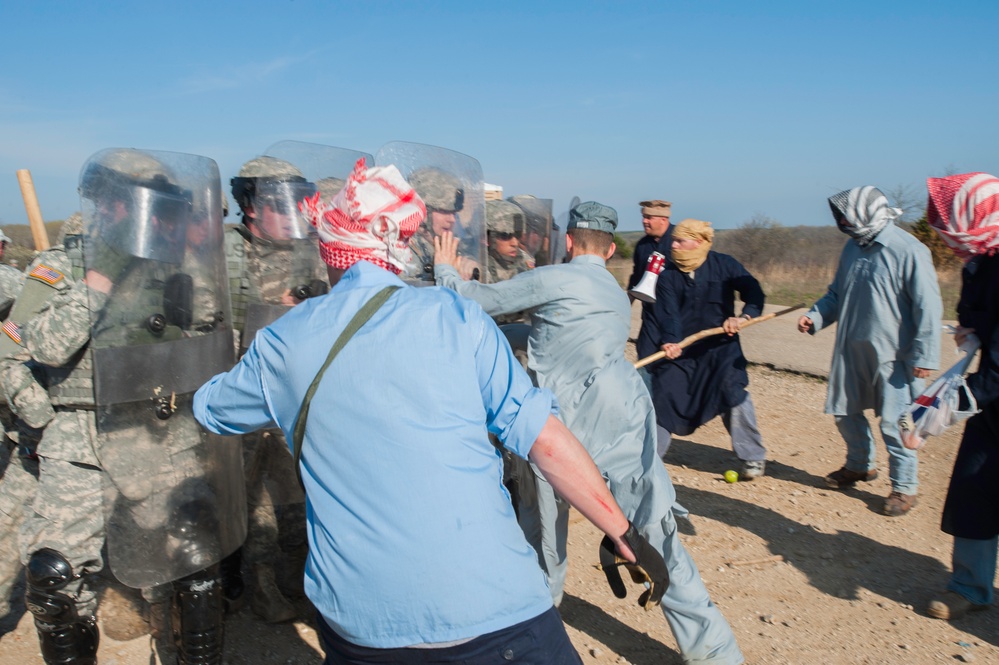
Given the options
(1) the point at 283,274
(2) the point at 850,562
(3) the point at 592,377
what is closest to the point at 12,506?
(1) the point at 283,274

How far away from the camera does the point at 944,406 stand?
349cm

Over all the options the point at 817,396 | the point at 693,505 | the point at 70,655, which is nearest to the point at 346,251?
the point at 70,655

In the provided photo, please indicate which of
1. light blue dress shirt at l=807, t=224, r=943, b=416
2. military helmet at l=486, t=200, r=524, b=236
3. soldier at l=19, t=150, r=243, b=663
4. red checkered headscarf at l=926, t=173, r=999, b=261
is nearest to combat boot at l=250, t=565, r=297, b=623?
soldier at l=19, t=150, r=243, b=663

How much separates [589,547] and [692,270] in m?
2.04

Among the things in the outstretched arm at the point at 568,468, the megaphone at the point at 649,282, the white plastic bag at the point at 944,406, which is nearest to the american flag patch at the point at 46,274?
the outstretched arm at the point at 568,468

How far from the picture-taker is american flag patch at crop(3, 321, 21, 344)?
3.36 metres

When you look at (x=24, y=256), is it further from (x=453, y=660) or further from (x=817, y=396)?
(x=453, y=660)

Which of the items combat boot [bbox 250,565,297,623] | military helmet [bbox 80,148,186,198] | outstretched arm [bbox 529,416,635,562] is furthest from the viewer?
combat boot [bbox 250,565,297,623]

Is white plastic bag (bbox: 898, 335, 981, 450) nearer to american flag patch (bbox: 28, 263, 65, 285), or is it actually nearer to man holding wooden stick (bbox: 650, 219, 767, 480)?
man holding wooden stick (bbox: 650, 219, 767, 480)

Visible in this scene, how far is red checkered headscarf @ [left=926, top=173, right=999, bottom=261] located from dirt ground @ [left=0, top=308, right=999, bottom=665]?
1744 mm

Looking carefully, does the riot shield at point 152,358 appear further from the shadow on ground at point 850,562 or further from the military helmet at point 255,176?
the shadow on ground at point 850,562

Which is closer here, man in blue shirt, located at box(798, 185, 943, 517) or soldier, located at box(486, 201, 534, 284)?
man in blue shirt, located at box(798, 185, 943, 517)

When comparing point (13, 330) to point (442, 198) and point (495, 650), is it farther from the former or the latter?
point (495, 650)

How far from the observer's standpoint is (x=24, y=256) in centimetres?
1184
